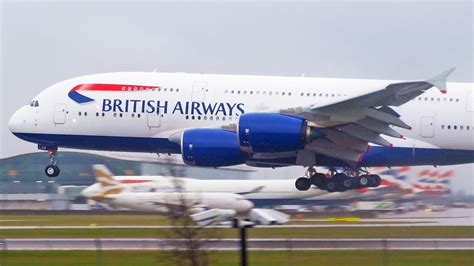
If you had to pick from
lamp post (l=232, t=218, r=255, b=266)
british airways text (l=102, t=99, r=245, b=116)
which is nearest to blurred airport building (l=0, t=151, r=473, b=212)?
british airways text (l=102, t=99, r=245, b=116)

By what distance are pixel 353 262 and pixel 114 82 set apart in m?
13.7

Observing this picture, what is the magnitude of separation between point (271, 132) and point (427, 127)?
6.19 m

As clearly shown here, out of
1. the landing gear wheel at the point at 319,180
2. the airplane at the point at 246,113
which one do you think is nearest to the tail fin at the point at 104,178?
the airplane at the point at 246,113

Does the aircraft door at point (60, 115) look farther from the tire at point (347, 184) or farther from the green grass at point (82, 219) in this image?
the tire at point (347, 184)

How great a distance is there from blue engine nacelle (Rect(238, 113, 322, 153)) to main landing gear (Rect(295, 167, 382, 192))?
3.63 meters

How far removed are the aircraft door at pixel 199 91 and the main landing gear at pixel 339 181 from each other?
459cm

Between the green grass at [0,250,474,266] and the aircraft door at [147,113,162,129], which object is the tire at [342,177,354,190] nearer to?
the aircraft door at [147,113,162,129]

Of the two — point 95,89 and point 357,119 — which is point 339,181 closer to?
point 357,119

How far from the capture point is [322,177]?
36406 mm

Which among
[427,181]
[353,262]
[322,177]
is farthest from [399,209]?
[353,262]

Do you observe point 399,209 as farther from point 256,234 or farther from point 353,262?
point 353,262

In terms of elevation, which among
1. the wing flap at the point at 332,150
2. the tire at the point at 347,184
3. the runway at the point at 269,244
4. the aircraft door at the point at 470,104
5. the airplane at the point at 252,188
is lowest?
the airplane at the point at 252,188

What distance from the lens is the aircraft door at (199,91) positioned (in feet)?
116

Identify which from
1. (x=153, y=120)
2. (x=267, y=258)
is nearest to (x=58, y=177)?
(x=153, y=120)
